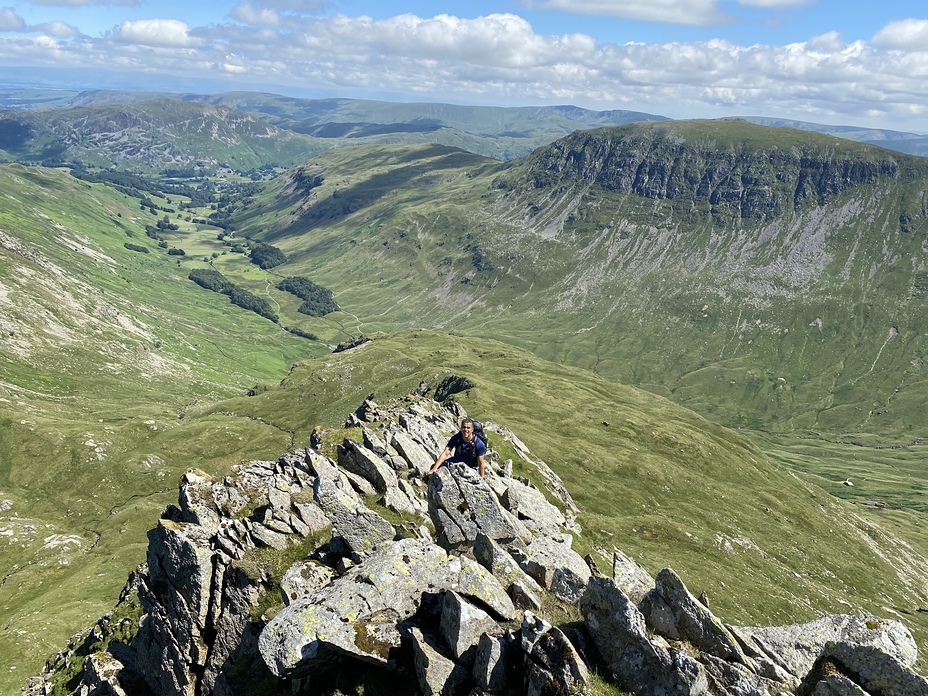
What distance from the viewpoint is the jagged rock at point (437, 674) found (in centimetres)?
2173

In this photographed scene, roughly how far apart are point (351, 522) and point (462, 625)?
525 inches

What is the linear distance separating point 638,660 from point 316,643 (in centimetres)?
1420

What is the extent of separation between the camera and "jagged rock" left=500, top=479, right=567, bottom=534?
4891 cm

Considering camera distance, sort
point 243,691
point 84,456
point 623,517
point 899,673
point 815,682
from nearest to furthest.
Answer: point 899,673
point 815,682
point 243,691
point 623,517
point 84,456

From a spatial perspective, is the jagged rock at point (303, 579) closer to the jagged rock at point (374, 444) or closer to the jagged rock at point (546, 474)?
the jagged rock at point (374, 444)

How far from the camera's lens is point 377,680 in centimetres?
2406

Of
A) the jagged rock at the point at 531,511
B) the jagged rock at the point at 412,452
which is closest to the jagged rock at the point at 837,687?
the jagged rock at the point at 531,511

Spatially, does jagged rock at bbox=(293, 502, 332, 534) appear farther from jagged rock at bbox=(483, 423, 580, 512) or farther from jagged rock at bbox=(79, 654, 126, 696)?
jagged rock at bbox=(483, 423, 580, 512)

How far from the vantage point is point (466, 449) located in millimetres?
38031

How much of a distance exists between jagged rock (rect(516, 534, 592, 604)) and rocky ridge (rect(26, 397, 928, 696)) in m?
0.09

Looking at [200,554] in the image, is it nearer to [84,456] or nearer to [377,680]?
[377,680]

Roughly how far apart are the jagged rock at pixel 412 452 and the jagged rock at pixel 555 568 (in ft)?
91.5

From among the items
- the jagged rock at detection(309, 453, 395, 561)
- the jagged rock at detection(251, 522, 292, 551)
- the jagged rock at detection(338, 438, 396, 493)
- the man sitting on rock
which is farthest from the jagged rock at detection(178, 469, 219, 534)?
the man sitting on rock

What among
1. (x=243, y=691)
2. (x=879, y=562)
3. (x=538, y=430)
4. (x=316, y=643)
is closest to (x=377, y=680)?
(x=316, y=643)
